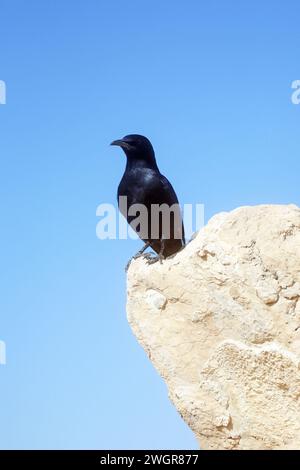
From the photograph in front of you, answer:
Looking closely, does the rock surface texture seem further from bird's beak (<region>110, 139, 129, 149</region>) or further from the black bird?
bird's beak (<region>110, 139, 129, 149</region>)

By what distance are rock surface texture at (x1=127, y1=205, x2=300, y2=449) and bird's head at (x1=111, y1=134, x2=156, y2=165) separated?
2308 millimetres

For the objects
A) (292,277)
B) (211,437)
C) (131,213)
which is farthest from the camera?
(131,213)

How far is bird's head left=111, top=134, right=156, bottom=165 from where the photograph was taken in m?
9.30

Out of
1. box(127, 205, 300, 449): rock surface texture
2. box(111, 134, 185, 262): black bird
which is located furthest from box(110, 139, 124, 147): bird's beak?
box(127, 205, 300, 449): rock surface texture

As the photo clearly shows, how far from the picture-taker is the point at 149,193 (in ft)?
29.9

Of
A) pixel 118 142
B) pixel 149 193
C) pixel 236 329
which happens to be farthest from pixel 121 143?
pixel 236 329

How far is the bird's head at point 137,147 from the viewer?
930cm

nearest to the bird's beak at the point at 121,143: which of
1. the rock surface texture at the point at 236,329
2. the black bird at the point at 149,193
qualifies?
the black bird at the point at 149,193

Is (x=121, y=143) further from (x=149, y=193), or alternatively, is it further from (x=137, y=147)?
(x=149, y=193)
